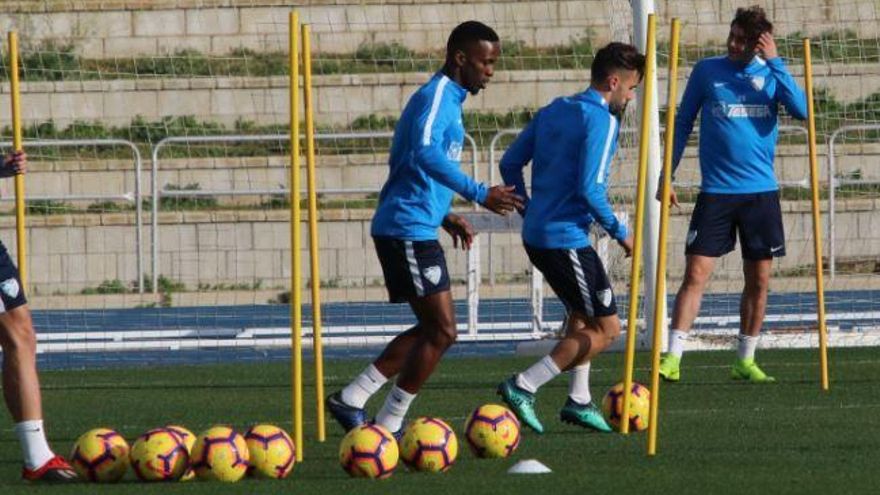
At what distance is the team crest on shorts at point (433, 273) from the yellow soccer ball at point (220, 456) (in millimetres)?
1644

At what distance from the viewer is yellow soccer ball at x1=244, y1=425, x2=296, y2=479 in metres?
8.50

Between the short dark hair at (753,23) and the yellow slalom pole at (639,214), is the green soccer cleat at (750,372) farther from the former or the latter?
the yellow slalom pole at (639,214)

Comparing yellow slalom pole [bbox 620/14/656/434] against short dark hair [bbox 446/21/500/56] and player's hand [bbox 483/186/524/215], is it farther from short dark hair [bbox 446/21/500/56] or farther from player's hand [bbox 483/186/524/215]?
short dark hair [bbox 446/21/500/56]

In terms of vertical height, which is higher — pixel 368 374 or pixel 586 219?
pixel 586 219

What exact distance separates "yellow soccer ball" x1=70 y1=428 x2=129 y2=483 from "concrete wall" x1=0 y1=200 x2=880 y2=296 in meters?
15.1

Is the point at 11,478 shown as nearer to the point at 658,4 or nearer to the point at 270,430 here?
the point at 270,430

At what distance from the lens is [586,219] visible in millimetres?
10500

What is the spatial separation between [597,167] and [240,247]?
48.3ft

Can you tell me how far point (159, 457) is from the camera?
27.7 feet

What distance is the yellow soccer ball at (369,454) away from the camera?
8.41m

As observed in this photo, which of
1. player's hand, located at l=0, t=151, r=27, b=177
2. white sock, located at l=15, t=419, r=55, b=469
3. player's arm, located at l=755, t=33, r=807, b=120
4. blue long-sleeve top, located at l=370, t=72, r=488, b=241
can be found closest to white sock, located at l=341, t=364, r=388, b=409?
blue long-sleeve top, located at l=370, t=72, r=488, b=241

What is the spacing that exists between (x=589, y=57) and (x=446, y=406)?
16.4 metres

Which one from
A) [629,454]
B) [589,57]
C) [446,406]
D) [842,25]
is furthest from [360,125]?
[629,454]

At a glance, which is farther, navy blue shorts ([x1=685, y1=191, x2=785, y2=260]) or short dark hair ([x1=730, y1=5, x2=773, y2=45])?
navy blue shorts ([x1=685, y1=191, x2=785, y2=260])
